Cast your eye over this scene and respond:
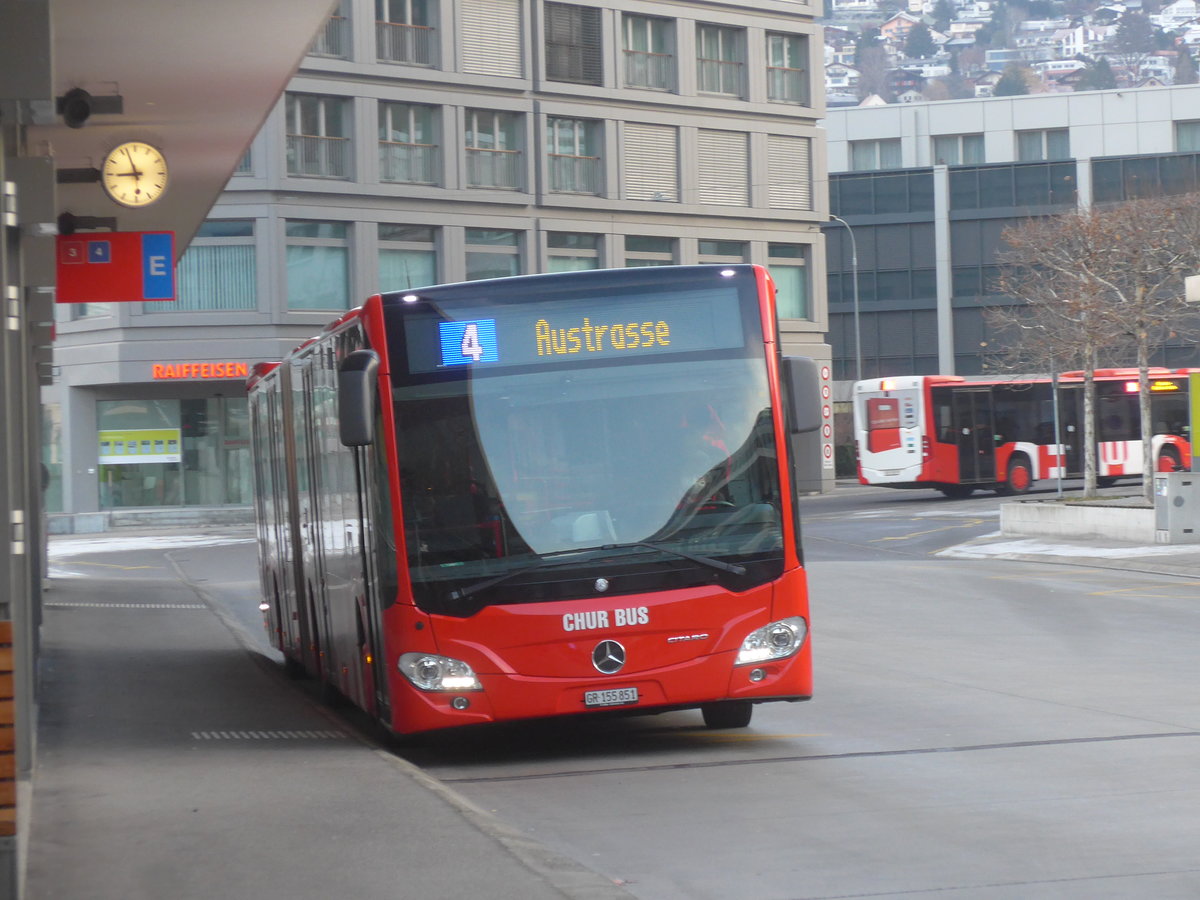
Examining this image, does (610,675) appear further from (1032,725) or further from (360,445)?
(1032,725)

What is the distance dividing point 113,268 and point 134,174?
33.4 inches

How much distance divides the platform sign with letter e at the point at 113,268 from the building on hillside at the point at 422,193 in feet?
95.7

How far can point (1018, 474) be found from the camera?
44625 mm

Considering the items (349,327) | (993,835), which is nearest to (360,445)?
(349,327)

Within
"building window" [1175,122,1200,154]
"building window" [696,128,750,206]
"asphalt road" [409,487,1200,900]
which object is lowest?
"asphalt road" [409,487,1200,900]

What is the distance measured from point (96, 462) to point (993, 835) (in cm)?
4252

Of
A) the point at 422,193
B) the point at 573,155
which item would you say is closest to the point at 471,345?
the point at 422,193

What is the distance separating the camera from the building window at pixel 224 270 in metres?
45.5

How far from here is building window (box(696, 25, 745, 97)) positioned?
52219 mm

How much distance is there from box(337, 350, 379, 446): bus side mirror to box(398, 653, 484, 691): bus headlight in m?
1.22

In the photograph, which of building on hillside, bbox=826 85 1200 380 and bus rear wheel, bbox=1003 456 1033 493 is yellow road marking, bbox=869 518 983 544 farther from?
building on hillside, bbox=826 85 1200 380

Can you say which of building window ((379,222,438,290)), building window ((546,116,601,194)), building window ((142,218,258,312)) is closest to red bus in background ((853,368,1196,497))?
building window ((546,116,601,194))

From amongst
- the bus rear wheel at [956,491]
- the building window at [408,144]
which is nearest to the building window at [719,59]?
the building window at [408,144]

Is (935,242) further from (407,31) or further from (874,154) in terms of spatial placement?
(407,31)
